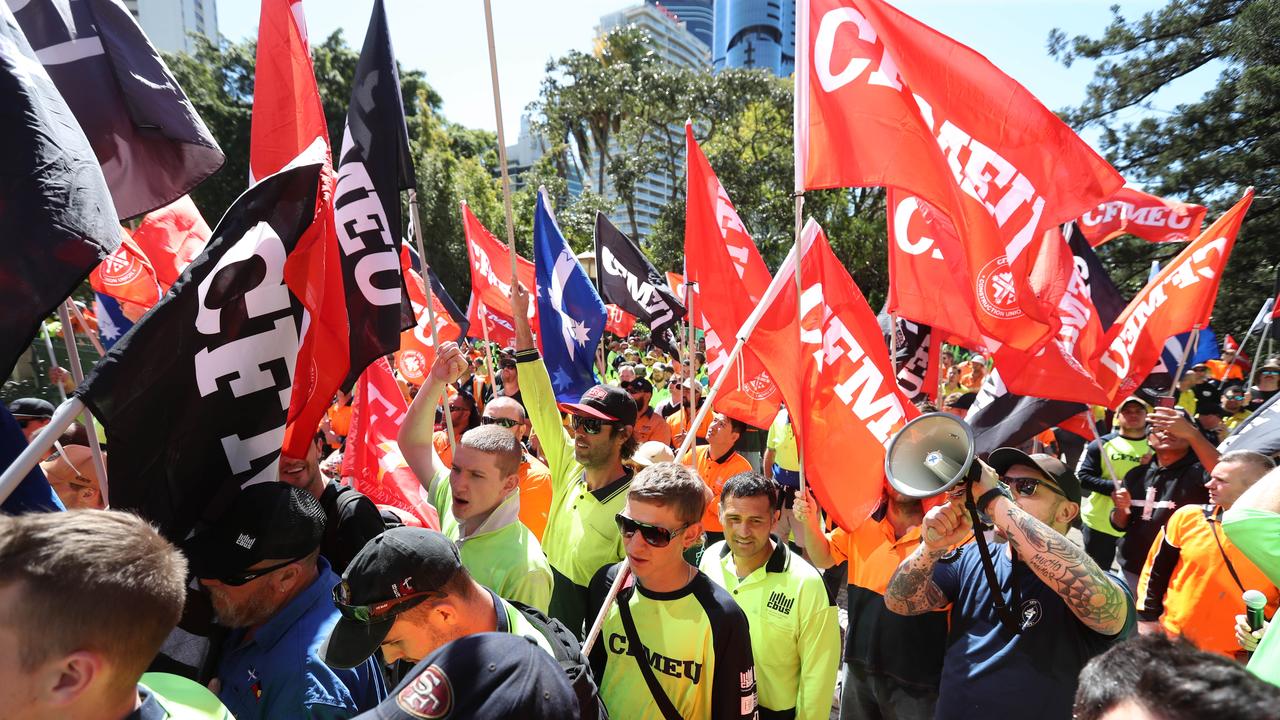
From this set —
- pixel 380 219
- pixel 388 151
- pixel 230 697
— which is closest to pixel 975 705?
→ pixel 230 697

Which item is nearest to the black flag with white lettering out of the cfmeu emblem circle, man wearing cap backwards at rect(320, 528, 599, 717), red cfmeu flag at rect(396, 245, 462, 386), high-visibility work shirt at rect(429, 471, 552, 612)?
red cfmeu flag at rect(396, 245, 462, 386)

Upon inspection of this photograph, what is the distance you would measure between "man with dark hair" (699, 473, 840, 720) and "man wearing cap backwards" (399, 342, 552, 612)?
0.74m

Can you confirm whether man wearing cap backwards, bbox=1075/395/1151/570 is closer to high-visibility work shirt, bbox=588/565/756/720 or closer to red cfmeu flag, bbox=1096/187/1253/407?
red cfmeu flag, bbox=1096/187/1253/407

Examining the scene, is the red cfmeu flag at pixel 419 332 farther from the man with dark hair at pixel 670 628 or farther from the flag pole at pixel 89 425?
the man with dark hair at pixel 670 628

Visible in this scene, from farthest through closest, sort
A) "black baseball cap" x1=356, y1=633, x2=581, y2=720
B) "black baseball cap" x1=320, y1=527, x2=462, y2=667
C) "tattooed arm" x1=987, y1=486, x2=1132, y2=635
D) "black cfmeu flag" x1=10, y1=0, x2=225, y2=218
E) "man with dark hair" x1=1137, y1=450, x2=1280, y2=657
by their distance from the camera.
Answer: "man with dark hair" x1=1137, y1=450, x2=1280, y2=657
"black cfmeu flag" x1=10, y1=0, x2=225, y2=218
"tattooed arm" x1=987, y1=486, x2=1132, y2=635
"black baseball cap" x1=320, y1=527, x2=462, y2=667
"black baseball cap" x1=356, y1=633, x2=581, y2=720

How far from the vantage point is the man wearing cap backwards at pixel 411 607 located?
1.89m

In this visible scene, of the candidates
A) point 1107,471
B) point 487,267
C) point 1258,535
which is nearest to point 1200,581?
point 1258,535

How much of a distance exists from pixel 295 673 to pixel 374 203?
7.53 feet

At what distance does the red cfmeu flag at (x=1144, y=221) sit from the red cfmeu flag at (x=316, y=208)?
8812 millimetres

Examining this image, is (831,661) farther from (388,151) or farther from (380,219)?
(388,151)

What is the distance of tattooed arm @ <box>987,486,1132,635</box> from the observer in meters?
2.41

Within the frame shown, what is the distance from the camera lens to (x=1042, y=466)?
3.18m

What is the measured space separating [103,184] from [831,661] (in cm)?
304

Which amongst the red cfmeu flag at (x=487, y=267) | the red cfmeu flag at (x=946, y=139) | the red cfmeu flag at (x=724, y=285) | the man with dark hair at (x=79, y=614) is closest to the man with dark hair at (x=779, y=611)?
the red cfmeu flag at (x=946, y=139)
